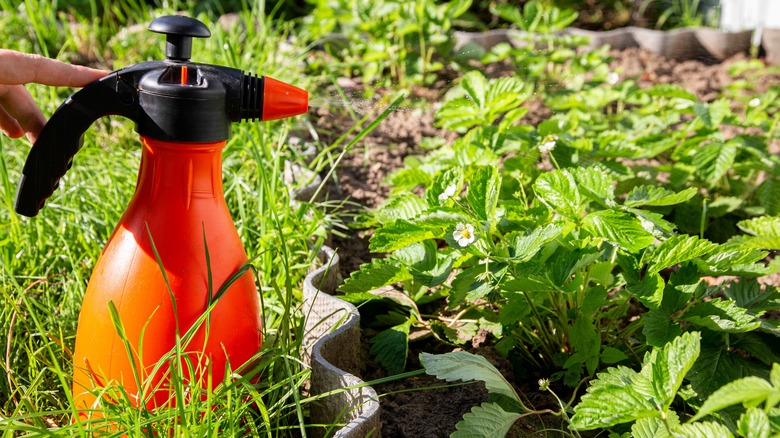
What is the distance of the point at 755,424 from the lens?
39.7 inches

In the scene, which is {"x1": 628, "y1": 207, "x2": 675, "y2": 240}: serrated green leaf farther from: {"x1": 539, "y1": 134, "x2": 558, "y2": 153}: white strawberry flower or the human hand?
the human hand

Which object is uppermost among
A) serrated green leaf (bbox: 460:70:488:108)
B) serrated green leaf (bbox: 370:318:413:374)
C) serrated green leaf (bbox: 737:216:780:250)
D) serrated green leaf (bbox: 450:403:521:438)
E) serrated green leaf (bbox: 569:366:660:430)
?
serrated green leaf (bbox: 460:70:488:108)

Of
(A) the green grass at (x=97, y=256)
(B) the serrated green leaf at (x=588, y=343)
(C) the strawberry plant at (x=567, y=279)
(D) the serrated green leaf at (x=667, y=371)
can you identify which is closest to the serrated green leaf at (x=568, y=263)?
(C) the strawberry plant at (x=567, y=279)

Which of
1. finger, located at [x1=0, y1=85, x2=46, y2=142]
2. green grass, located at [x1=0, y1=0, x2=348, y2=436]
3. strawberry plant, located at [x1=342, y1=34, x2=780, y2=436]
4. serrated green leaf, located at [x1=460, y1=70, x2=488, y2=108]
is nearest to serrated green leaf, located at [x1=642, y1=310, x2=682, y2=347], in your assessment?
strawberry plant, located at [x1=342, y1=34, x2=780, y2=436]

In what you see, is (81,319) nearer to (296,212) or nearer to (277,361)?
(277,361)

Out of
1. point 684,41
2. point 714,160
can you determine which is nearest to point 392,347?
point 714,160

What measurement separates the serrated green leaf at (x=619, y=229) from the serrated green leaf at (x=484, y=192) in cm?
16

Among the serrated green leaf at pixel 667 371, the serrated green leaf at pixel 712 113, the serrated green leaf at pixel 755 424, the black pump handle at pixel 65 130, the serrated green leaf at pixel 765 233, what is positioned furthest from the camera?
the serrated green leaf at pixel 712 113

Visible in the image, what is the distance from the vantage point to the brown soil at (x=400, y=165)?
146 centimetres

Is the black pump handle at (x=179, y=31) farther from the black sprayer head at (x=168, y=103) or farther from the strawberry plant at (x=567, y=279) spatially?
the strawberry plant at (x=567, y=279)

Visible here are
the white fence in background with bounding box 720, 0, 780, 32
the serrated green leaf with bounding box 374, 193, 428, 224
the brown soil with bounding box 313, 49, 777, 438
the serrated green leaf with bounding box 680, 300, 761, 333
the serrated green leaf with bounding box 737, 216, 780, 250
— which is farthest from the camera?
the white fence in background with bounding box 720, 0, 780, 32

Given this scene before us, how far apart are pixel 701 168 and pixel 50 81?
148 centimetres

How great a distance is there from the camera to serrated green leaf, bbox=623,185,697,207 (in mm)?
1473

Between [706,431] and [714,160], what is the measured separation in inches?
44.6
